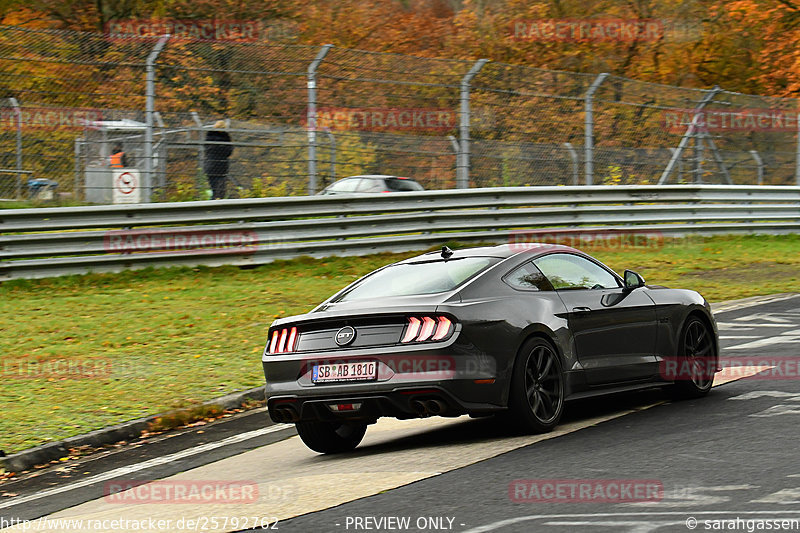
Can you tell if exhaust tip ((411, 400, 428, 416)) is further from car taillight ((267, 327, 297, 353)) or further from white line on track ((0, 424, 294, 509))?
white line on track ((0, 424, 294, 509))

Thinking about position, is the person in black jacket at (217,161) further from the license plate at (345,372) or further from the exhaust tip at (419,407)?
the exhaust tip at (419,407)

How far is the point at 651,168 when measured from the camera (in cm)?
2292

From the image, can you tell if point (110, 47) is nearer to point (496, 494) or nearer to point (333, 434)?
point (333, 434)

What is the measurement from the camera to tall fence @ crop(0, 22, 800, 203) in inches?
651

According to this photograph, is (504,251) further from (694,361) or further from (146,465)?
(146,465)

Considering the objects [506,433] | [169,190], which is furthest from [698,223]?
[506,433]
